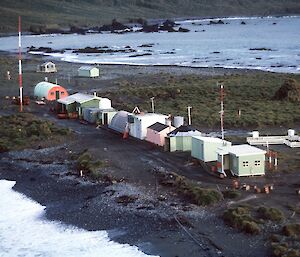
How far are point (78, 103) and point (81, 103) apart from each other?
1.24 feet

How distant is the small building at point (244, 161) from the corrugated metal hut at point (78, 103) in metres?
15.4

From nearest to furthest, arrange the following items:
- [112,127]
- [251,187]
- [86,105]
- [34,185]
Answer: [251,187]
[34,185]
[112,127]
[86,105]

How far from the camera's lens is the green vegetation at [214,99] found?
3850 cm

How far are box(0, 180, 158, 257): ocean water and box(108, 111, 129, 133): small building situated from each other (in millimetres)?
11585

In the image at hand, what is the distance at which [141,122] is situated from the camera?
33656 millimetres

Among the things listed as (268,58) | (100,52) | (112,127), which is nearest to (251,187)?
(112,127)

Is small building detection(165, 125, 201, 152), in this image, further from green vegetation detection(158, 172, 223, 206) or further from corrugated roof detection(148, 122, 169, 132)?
green vegetation detection(158, 172, 223, 206)

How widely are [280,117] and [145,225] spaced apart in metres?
19.1

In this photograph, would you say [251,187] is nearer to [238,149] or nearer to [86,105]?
[238,149]

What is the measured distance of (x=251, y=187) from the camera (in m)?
24.9

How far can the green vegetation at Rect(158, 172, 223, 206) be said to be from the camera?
23344mm

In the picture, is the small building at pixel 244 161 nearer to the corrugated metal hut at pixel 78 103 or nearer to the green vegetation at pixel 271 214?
the green vegetation at pixel 271 214

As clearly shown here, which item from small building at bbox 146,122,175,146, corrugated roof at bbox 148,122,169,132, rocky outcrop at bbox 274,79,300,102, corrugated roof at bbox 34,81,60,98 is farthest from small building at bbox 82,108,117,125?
rocky outcrop at bbox 274,79,300,102

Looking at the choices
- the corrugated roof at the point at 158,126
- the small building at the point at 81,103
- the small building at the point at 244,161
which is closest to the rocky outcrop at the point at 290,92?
the small building at the point at 81,103
